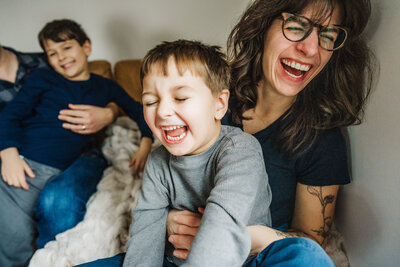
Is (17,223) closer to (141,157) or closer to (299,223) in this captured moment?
(141,157)

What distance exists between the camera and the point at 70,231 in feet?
3.63

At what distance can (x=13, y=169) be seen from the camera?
1206mm

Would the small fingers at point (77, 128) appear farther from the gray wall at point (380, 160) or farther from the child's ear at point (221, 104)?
the gray wall at point (380, 160)

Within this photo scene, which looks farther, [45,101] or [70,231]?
[45,101]

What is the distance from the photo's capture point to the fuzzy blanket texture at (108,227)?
3.24ft

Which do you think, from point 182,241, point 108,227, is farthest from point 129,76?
point 182,241

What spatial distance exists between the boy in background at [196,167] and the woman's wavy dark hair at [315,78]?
0.15m

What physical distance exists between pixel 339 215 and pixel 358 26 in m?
0.67

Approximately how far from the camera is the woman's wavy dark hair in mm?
717

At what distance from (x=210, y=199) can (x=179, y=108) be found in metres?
0.24

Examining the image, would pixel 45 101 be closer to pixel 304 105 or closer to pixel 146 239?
pixel 146 239

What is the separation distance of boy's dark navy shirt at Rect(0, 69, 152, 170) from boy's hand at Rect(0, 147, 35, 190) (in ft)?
0.19

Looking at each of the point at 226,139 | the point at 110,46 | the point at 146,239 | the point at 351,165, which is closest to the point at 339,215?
the point at 351,165

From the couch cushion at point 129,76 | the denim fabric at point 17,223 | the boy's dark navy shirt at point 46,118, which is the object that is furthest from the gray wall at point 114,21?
the denim fabric at point 17,223
